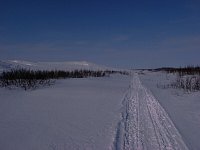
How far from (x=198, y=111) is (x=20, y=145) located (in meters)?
6.85

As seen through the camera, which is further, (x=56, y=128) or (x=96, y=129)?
(x=96, y=129)

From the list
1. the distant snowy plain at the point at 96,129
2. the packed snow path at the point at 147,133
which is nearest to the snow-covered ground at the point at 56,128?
the distant snowy plain at the point at 96,129

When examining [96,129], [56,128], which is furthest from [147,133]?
[56,128]

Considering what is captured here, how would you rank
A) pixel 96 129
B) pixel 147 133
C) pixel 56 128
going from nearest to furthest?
1. pixel 147 133
2. pixel 56 128
3. pixel 96 129

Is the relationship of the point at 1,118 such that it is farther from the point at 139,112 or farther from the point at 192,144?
the point at 192,144

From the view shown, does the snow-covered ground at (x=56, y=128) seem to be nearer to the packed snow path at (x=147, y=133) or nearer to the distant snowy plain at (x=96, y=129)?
the distant snowy plain at (x=96, y=129)

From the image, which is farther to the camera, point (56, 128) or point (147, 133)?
point (56, 128)

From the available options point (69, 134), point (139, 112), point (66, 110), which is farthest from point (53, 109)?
point (69, 134)

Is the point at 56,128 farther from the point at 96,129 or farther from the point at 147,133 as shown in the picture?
the point at 147,133

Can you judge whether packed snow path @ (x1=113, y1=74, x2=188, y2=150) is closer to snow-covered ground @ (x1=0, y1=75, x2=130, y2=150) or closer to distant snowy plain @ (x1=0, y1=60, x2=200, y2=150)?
distant snowy plain @ (x1=0, y1=60, x2=200, y2=150)

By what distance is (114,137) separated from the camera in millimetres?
6125

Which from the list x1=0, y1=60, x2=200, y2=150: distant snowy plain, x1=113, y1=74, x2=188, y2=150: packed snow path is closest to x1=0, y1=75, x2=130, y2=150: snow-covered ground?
x1=0, y1=60, x2=200, y2=150: distant snowy plain

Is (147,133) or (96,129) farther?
(96,129)

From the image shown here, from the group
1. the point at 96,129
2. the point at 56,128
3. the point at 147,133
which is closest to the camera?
the point at 147,133
